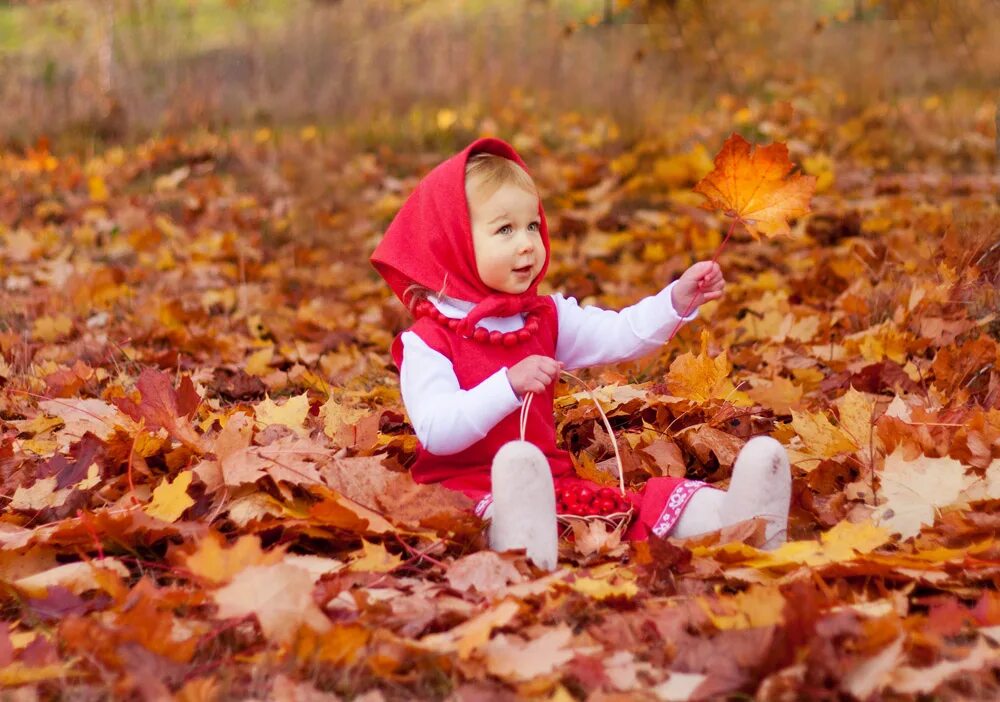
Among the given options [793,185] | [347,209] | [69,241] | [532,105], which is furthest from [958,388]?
[532,105]

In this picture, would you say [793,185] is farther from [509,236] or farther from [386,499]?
[386,499]

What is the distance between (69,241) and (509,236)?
194 inches

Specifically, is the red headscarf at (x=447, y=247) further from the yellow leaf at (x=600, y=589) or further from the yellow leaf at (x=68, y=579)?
the yellow leaf at (x=68, y=579)

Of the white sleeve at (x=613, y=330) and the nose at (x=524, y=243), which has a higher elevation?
the nose at (x=524, y=243)

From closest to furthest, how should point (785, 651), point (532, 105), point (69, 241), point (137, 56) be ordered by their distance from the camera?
1. point (785, 651)
2. point (69, 241)
3. point (532, 105)
4. point (137, 56)

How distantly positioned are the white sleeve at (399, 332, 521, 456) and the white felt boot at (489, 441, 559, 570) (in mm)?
120

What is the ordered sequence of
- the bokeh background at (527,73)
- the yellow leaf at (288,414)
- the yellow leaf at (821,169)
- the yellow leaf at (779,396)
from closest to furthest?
the yellow leaf at (288,414) < the yellow leaf at (779,396) < the yellow leaf at (821,169) < the bokeh background at (527,73)

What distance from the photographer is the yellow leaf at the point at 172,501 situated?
2.18 m

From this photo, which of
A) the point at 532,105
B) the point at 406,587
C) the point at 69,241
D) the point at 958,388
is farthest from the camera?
the point at 532,105

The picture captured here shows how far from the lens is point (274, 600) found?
68.7 inches

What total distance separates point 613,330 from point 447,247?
429 mm

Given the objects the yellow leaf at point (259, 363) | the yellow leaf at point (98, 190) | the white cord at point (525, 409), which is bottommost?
the yellow leaf at point (259, 363)

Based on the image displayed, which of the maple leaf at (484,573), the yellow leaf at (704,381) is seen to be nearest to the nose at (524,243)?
the maple leaf at (484,573)

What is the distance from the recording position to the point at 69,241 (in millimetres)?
6547
